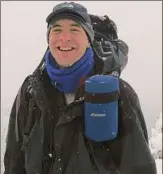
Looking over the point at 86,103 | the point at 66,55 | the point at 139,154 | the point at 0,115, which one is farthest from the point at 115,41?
the point at 0,115

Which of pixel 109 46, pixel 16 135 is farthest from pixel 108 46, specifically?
pixel 16 135

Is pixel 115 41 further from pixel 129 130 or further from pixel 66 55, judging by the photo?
pixel 129 130

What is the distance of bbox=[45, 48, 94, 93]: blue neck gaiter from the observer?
330 centimetres

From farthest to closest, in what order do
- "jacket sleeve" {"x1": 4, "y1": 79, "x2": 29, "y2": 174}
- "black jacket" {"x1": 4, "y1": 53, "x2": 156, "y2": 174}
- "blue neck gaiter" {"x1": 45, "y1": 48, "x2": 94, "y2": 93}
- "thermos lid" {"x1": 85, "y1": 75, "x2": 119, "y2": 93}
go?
"jacket sleeve" {"x1": 4, "y1": 79, "x2": 29, "y2": 174} → "blue neck gaiter" {"x1": 45, "y1": 48, "x2": 94, "y2": 93} → "black jacket" {"x1": 4, "y1": 53, "x2": 156, "y2": 174} → "thermos lid" {"x1": 85, "y1": 75, "x2": 119, "y2": 93}

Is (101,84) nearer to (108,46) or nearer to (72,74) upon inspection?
(72,74)

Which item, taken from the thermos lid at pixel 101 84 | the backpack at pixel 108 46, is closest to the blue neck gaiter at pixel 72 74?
the backpack at pixel 108 46

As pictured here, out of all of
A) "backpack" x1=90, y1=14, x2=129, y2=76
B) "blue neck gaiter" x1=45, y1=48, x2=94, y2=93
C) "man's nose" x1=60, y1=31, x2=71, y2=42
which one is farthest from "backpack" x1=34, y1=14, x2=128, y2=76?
"man's nose" x1=60, y1=31, x2=71, y2=42

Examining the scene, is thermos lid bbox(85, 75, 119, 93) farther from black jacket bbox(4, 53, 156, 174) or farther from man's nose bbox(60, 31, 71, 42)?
man's nose bbox(60, 31, 71, 42)

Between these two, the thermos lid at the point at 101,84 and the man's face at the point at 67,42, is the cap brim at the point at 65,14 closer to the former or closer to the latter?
the man's face at the point at 67,42

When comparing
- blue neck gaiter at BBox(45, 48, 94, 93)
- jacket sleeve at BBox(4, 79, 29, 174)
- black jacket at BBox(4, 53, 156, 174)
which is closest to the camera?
black jacket at BBox(4, 53, 156, 174)

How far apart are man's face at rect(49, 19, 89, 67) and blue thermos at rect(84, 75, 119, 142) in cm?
30

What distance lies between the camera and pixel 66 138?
3.26 meters

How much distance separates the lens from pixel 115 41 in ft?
11.8

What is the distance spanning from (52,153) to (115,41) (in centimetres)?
97
